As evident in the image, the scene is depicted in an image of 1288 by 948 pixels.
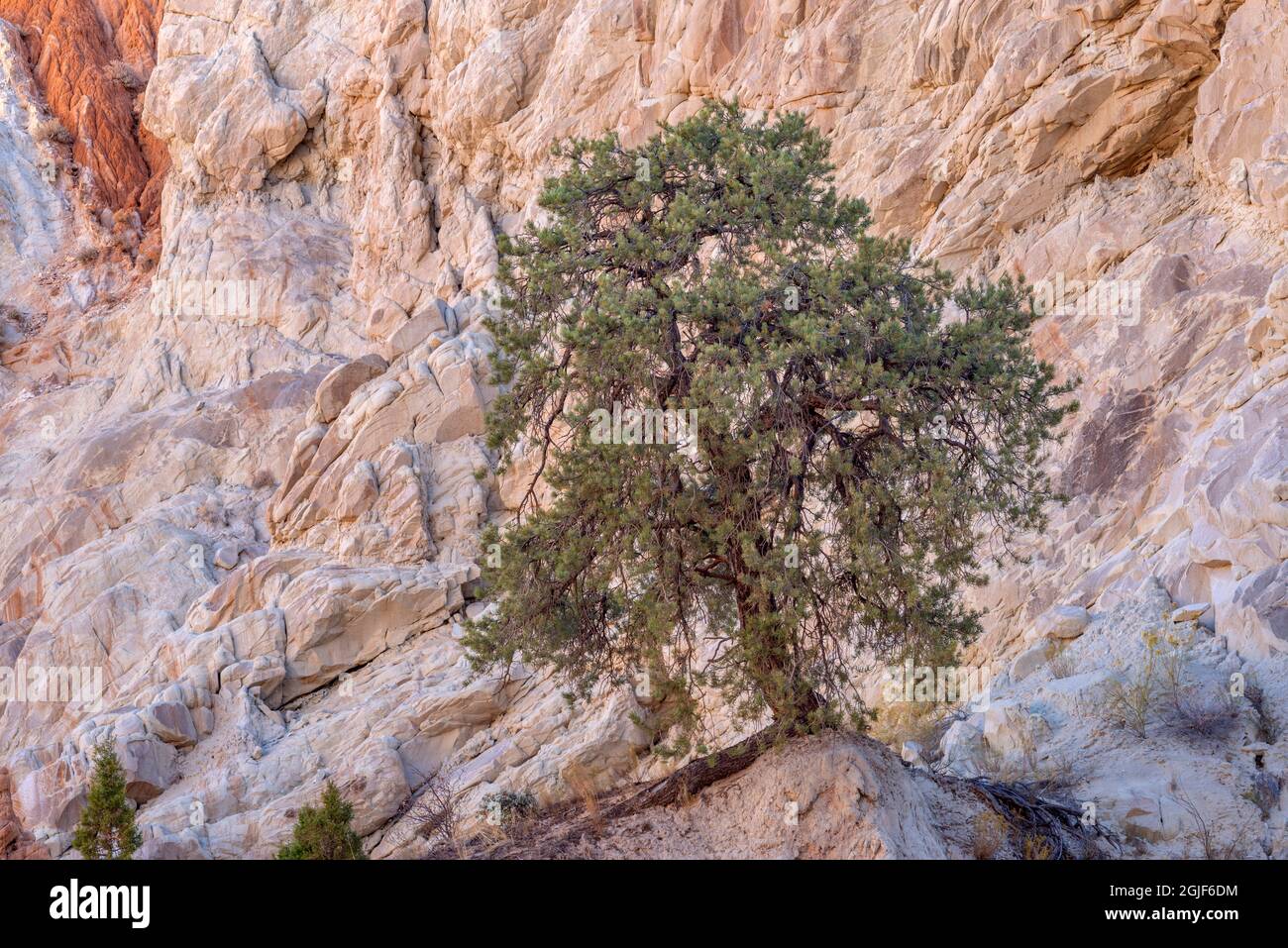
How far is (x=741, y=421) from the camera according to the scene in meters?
10.3

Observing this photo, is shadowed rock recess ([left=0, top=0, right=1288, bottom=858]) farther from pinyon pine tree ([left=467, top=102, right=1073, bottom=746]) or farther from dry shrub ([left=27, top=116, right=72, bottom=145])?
dry shrub ([left=27, top=116, right=72, bottom=145])

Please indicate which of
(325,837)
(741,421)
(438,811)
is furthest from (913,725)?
(438,811)

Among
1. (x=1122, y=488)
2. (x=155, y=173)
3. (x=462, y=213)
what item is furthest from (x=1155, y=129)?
(x=155, y=173)

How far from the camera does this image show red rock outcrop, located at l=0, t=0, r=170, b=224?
4781 centimetres

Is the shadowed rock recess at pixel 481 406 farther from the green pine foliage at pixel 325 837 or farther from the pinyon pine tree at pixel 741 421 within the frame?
the green pine foliage at pixel 325 837

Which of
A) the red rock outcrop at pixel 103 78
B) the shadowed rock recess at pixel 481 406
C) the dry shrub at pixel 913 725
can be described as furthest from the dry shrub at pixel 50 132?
the dry shrub at pixel 913 725

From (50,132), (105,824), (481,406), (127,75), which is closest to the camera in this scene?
(105,824)

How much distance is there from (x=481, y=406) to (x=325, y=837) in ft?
45.6

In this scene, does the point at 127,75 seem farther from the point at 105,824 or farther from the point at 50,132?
the point at 105,824

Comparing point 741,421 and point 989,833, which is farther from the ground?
point 741,421

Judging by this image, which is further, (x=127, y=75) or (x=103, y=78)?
(x=127, y=75)

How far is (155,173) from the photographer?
48031 mm

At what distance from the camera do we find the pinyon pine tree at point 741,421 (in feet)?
33.5

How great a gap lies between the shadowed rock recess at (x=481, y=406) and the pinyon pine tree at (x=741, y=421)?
163cm
